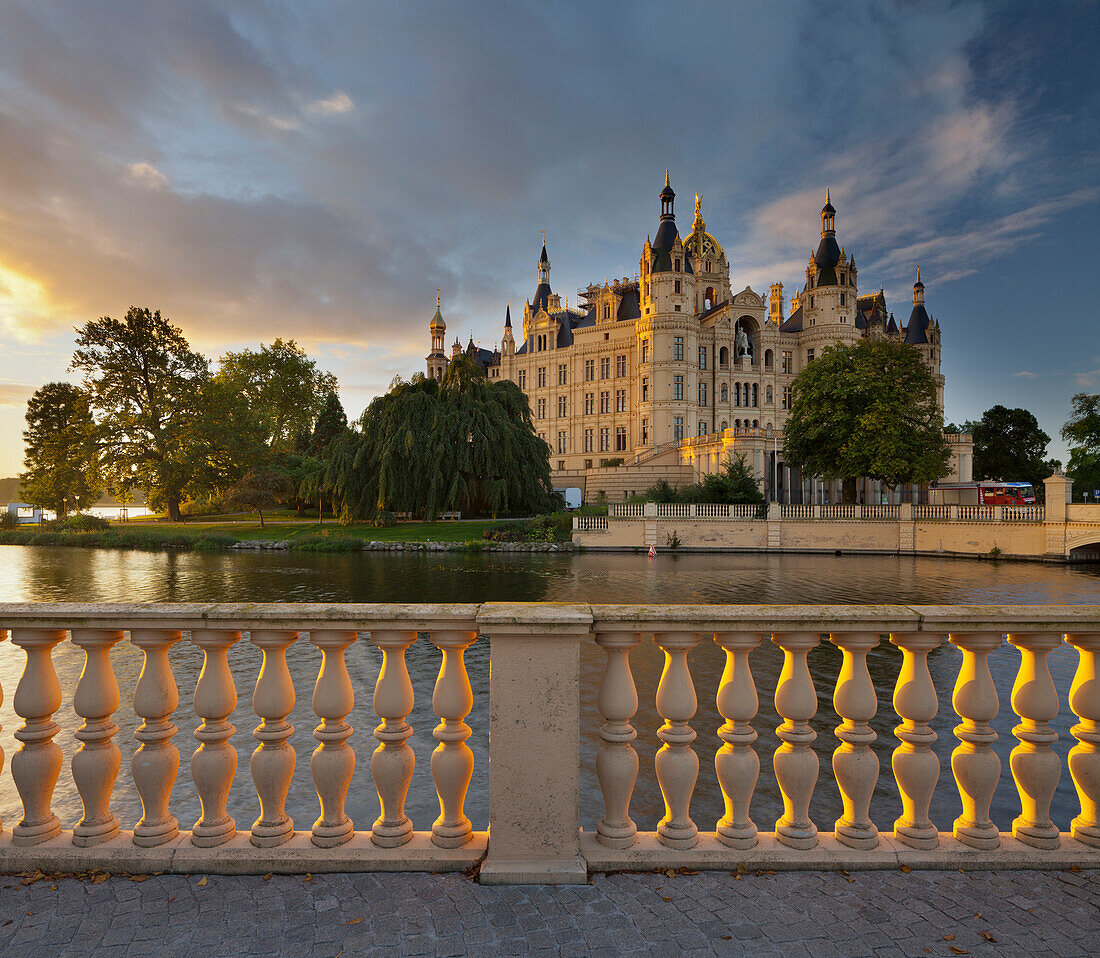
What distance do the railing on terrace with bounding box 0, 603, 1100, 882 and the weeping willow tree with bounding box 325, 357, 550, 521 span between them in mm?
34540

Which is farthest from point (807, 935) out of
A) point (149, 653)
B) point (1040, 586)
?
point (1040, 586)

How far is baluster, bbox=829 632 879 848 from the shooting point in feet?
9.61

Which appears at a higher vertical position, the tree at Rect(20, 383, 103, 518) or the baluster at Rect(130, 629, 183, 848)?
the tree at Rect(20, 383, 103, 518)

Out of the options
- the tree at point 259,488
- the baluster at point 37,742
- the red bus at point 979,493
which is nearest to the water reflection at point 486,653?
the baluster at point 37,742

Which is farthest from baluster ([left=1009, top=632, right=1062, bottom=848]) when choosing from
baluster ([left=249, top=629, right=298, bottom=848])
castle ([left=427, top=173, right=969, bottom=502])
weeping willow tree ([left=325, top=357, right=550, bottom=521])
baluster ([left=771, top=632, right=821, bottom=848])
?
castle ([left=427, top=173, right=969, bottom=502])

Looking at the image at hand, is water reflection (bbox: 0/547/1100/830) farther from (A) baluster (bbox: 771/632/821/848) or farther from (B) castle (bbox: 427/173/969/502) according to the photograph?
(B) castle (bbox: 427/173/969/502)

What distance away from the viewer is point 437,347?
7919cm

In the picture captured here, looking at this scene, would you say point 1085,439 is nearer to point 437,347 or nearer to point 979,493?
point 979,493

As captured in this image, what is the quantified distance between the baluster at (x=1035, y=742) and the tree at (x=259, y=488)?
52.8 metres

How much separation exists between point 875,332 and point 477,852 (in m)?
79.1

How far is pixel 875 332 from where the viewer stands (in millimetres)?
70000

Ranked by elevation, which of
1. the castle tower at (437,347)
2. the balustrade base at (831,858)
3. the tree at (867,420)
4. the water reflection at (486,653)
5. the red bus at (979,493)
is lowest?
the water reflection at (486,653)

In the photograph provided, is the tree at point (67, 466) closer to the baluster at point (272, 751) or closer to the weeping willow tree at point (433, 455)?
the weeping willow tree at point (433, 455)

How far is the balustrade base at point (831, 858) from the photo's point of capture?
2.90 m
